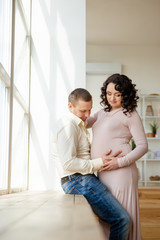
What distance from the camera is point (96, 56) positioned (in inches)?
266

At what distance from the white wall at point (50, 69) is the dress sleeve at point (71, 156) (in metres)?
1.18

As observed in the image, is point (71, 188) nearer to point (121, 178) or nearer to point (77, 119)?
point (121, 178)

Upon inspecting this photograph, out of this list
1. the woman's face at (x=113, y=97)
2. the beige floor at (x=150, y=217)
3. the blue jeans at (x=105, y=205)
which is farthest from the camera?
the beige floor at (x=150, y=217)

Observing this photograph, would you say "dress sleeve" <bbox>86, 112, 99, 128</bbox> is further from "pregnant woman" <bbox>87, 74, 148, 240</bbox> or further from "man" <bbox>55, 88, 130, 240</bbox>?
"man" <bbox>55, 88, 130, 240</bbox>

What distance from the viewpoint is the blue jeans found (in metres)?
1.56

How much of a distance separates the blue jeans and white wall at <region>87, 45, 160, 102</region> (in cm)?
533

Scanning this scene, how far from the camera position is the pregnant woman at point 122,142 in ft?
5.41

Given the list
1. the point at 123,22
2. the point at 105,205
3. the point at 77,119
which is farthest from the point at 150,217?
the point at 123,22

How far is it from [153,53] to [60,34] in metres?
4.33

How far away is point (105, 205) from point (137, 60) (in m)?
5.63

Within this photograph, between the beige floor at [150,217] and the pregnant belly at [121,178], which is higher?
the pregnant belly at [121,178]

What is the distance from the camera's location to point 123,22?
5688 mm

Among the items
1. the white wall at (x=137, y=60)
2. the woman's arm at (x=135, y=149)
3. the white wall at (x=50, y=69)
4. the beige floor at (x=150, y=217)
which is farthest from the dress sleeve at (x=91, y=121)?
the white wall at (x=137, y=60)

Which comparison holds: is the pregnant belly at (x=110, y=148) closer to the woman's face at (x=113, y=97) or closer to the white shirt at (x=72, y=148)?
the white shirt at (x=72, y=148)
